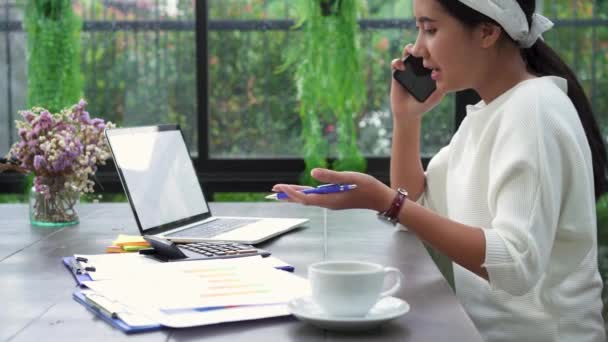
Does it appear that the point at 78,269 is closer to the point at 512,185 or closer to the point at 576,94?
the point at 512,185

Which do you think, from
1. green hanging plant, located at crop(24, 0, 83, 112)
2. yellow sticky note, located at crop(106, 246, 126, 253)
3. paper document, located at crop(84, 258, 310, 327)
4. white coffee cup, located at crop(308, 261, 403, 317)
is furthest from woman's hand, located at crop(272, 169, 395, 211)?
green hanging plant, located at crop(24, 0, 83, 112)

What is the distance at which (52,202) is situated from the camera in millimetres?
2008

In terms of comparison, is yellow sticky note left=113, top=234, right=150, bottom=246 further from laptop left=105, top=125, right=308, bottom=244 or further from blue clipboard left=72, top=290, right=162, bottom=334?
blue clipboard left=72, top=290, right=162, bottom=334

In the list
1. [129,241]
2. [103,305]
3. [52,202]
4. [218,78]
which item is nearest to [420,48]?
[129,241]

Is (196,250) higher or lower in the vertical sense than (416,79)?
lower

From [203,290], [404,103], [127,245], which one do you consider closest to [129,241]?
[127,245]

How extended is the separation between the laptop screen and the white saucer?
2.29ft

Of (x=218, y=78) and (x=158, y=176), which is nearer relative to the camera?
(x=158, y=176)

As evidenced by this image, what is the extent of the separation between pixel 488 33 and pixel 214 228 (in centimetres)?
72

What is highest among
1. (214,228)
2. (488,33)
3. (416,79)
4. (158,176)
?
(488,33)

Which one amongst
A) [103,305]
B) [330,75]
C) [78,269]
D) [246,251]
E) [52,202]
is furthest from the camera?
[330,75]

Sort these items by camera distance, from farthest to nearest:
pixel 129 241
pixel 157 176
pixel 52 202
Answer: pixel 52 202 → pixel 157 176 → pixel 129 241

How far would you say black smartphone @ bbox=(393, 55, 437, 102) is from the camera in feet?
6.47

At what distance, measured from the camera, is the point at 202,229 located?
1.90m
